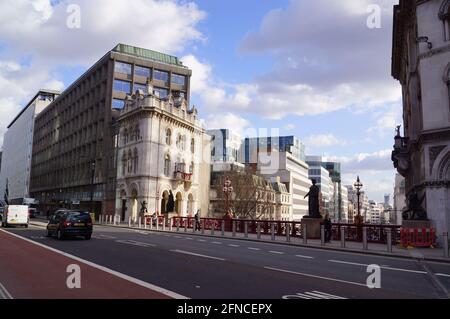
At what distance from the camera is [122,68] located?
6219 centimetres

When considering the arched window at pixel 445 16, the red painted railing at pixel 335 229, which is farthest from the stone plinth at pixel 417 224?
the arched window at pixel 445 16

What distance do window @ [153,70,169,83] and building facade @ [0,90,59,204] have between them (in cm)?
5600

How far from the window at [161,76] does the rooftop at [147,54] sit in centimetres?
298

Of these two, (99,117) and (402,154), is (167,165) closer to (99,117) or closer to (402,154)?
(99,117)

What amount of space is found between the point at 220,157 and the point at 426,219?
10315 cm

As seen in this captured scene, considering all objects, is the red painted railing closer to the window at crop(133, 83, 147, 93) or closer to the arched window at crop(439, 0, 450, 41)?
the arched window at crop(439, 0, 450, 41)

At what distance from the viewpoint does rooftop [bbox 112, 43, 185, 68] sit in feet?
214

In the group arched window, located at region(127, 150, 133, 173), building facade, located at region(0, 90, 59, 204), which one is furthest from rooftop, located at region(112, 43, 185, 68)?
building facade, located at region(0, 90, 59, 204)

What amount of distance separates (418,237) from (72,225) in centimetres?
1803

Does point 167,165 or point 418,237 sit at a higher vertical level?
point 167,165

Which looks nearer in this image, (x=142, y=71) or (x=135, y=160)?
(x=135, y=160)

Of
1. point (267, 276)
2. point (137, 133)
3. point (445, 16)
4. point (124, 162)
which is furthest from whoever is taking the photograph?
point (124, 162)

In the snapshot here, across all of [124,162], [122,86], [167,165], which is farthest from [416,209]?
[122,86]

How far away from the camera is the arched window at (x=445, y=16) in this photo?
2238 centimetres
